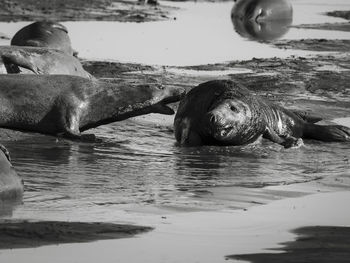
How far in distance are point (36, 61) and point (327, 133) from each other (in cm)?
344

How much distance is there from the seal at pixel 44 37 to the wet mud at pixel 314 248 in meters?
8.20

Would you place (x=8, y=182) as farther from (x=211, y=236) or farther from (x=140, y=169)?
(x=140, y=169)

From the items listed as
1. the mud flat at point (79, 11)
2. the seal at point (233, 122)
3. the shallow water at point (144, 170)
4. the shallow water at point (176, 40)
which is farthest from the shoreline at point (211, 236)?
the mud flat at point (79, 11)

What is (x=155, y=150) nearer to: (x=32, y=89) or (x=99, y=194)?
(x=32, y=89)

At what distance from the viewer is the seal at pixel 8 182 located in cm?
740

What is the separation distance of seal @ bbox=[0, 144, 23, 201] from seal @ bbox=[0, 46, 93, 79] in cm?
484

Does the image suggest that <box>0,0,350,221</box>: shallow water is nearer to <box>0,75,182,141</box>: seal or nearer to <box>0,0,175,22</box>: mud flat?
<box>0,75,182,141</box>: seal

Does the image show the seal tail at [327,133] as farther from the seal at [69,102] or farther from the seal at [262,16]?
the seal at [262,16]

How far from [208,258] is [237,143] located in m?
4.59

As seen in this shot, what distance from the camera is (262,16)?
24922mm

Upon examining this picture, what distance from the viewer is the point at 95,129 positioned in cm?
1155

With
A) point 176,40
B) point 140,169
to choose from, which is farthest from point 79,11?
point 140,169

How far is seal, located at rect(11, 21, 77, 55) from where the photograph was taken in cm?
1490

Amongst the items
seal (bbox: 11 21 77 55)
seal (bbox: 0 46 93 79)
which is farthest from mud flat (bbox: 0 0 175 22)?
seal (bbox: 0 46 93 79)
